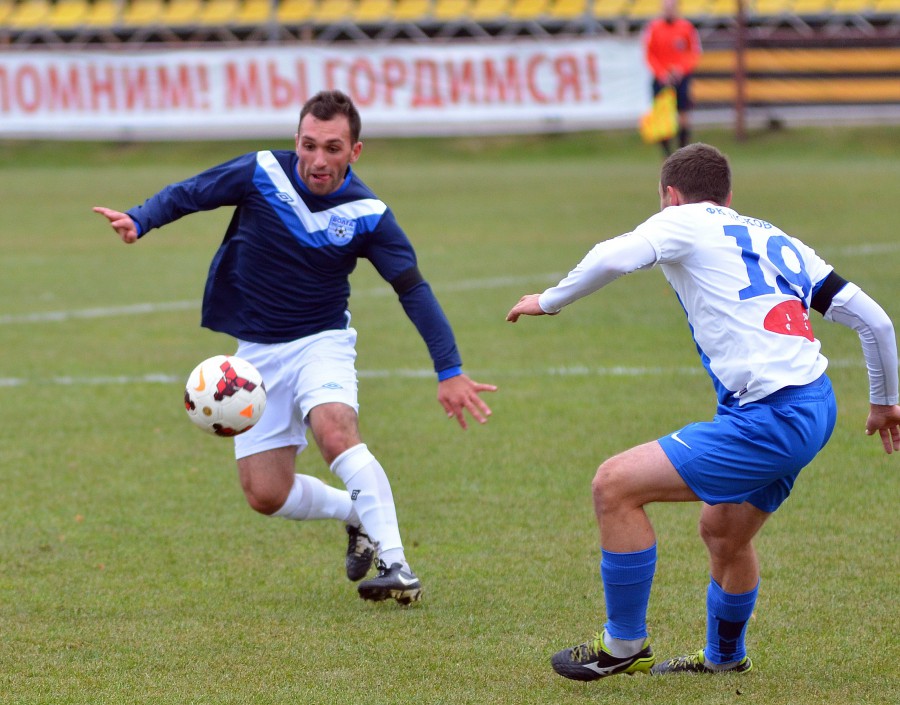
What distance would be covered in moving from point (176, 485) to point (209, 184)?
196 centimetres

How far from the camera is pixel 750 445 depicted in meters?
3.97

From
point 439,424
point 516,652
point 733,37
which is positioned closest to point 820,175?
point 733,37

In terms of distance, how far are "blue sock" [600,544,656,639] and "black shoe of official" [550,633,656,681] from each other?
0.20ft

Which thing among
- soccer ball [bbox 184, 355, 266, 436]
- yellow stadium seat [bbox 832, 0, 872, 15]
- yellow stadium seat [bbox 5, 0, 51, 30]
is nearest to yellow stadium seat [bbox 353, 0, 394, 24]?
yellow stadium seat [bbox 5, 0, 51, 30]

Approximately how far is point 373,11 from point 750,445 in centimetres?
2529

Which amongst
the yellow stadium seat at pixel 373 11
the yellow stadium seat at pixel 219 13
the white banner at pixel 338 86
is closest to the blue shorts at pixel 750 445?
the white banner at pixel 338 86

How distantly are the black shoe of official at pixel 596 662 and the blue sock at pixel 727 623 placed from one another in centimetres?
26

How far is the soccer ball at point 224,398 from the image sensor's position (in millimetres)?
5004

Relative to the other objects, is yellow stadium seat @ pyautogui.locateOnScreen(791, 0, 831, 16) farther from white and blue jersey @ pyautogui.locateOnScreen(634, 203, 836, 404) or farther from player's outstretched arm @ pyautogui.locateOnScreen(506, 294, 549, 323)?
player's outstretched arm @ pyautogui.locateOnScreen(506, 294, 549, 323)

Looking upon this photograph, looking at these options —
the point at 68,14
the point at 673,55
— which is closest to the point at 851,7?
the point at 673,55

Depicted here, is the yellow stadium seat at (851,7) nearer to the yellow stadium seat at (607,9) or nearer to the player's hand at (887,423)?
the yellow stadium seat at (607,9)

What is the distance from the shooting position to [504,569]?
17.8 feet

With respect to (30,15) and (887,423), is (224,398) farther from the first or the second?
(30,15)

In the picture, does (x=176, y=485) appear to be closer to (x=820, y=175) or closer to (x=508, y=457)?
(x=508, y=457)
